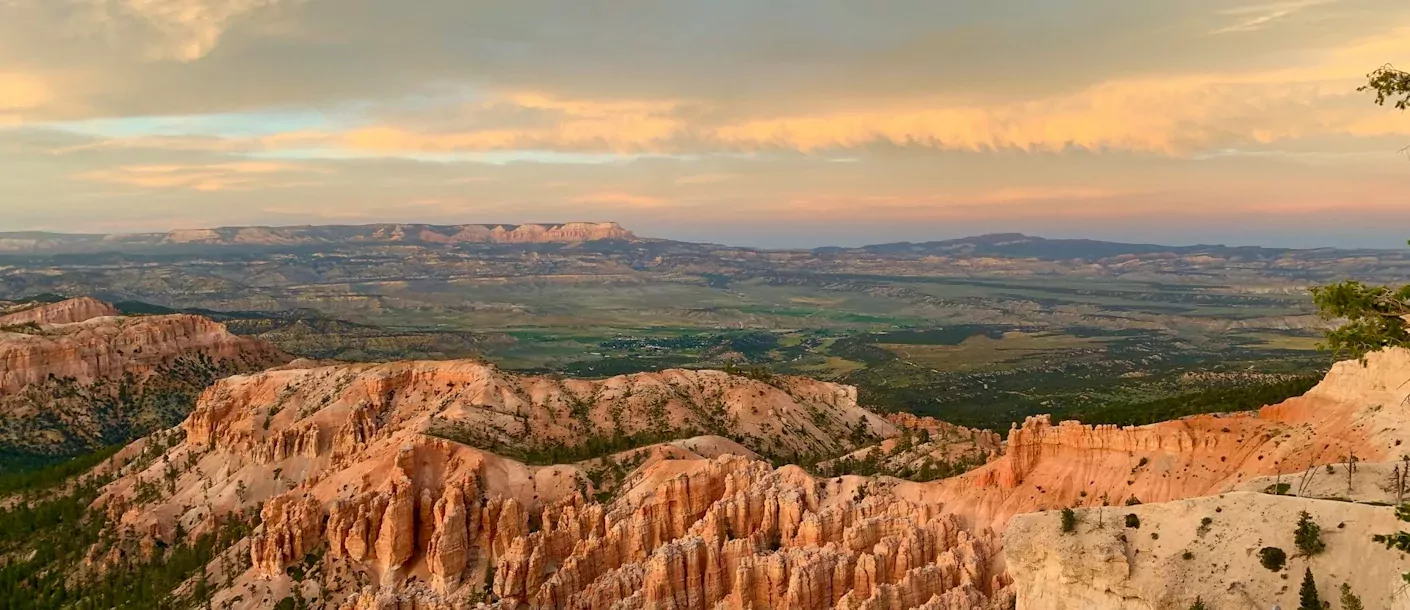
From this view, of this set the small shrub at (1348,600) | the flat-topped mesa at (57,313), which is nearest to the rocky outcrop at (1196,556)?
the small shrub at (1348,600)

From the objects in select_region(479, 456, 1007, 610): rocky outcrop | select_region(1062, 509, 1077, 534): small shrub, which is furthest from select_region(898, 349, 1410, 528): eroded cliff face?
select_region(1062, 509, 1077, 534): small shrub

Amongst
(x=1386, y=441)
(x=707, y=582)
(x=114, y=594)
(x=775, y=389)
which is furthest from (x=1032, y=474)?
(x=114, y=594)

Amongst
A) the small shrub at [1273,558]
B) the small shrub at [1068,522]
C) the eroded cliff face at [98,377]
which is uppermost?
the small shrub at [1273,558]

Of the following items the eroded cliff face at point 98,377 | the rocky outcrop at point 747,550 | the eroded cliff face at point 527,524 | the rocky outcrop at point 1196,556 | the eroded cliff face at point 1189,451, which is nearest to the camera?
the rocky outcrop at point 1196,556

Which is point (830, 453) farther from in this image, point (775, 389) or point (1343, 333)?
point (1343, 333)

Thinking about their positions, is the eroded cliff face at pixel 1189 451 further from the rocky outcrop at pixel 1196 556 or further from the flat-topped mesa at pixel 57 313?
the flat-topped mesa at pixel 57 313

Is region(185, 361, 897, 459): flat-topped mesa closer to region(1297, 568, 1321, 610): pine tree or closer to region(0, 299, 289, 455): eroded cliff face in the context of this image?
region(0, 299, 289, 455): eroded cliff face
